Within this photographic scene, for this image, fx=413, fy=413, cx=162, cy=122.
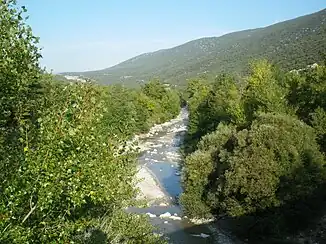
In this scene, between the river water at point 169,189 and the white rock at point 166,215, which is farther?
the white rock at point 166,215

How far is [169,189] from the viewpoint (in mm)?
41125

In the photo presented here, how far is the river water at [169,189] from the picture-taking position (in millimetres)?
28359

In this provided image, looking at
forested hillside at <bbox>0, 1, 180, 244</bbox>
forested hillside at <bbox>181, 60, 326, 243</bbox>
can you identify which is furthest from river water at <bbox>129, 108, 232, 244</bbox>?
forested hillside at <bbox>0, 1, 180, 244</bbox>

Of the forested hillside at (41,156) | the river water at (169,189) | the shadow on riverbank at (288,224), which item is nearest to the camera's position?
the forested hillside at (41,156)

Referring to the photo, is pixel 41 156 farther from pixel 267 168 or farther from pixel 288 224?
pixel 288 224

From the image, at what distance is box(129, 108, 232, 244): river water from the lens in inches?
1117

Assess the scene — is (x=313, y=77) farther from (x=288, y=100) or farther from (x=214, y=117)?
(x=214, y=117)

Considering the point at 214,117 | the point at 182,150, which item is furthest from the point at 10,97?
the point at 182,150

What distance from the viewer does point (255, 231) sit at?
92.1 feet

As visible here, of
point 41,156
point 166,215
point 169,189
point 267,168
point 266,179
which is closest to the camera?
point 41,156

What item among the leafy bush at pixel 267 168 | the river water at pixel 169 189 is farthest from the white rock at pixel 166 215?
the leafy bush at pixel 267 168

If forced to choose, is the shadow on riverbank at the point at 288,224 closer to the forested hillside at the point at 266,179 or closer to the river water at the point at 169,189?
the forested hillside at the point at 266,179

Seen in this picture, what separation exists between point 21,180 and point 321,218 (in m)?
27.2

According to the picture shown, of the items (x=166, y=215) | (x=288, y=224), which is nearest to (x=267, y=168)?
(x=288, y=224)
